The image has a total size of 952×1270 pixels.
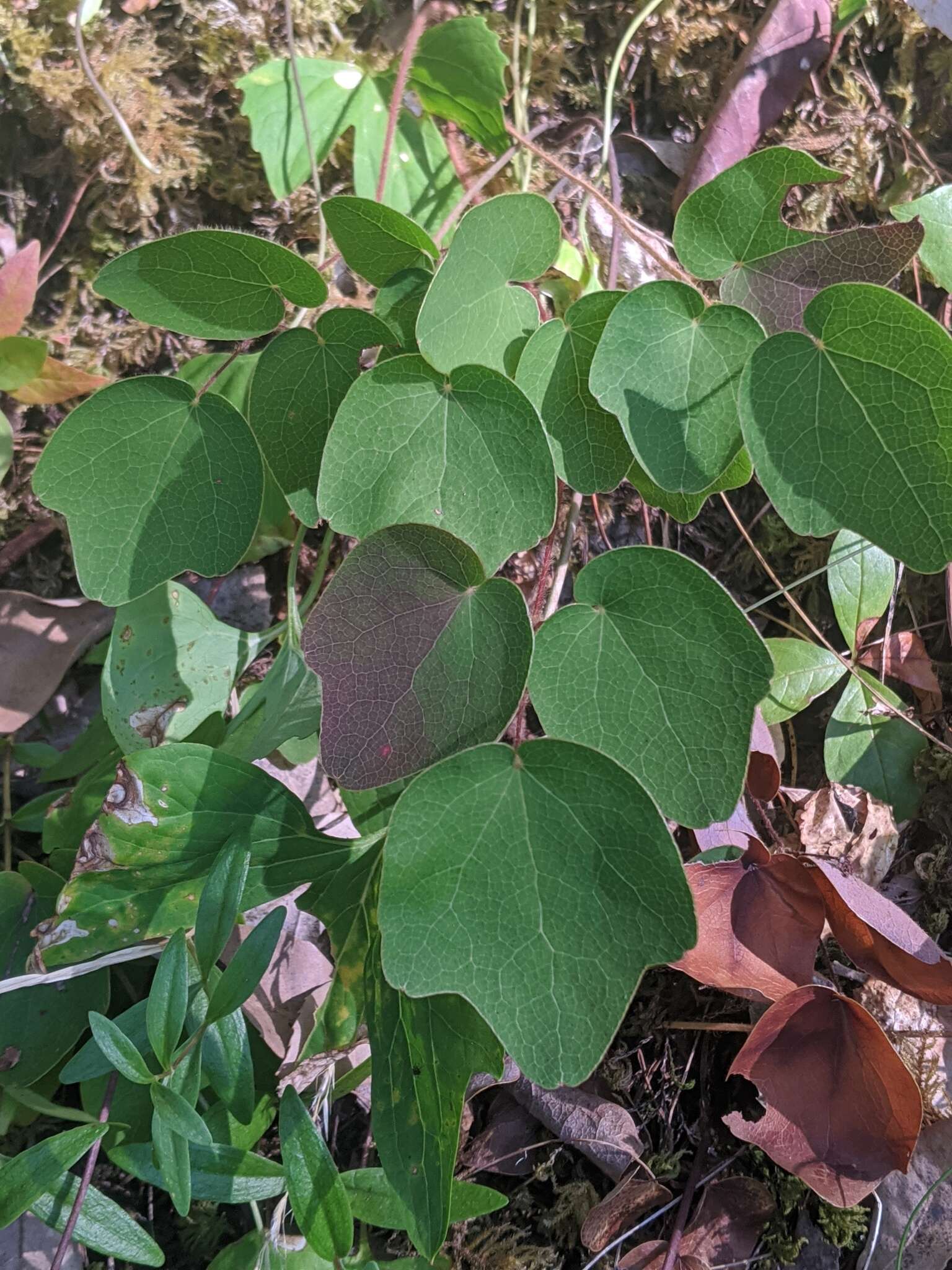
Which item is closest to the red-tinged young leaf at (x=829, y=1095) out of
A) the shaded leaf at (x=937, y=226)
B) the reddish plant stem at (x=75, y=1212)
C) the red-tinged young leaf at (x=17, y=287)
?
the reddish plant stem at (x=75, y=1212)

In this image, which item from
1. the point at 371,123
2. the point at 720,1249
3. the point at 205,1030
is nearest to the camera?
the point at 205,1030

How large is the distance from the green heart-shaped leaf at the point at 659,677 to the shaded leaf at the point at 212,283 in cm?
43

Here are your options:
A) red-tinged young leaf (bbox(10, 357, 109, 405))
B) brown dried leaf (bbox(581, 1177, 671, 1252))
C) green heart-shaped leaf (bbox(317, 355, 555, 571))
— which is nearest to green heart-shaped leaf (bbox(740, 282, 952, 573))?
green heart-shaped leaf (bbox(317, 355, 555, 571))

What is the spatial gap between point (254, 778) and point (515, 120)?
1047mm

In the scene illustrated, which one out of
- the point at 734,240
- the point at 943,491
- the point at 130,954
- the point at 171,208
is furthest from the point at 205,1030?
the point at 171,208

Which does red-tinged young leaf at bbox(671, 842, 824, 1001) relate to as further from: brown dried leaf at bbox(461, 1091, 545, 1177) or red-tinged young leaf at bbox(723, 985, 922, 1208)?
brown dried leaf at bbox(461, 1091, 545, 1177)

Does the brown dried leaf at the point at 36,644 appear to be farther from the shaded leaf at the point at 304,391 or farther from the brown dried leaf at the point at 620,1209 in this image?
the brown dried leaf at the point at 620,1209

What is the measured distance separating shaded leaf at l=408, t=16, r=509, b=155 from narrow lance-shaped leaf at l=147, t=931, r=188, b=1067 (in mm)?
1108

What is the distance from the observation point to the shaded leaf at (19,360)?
1101 millimetres

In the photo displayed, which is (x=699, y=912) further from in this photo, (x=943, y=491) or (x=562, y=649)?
(x=943, y=491)

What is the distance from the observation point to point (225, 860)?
0.78 metres

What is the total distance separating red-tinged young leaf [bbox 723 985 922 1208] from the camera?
847 millimetres

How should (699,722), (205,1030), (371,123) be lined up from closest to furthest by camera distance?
(699,722) → (205,1030) → (371,123)

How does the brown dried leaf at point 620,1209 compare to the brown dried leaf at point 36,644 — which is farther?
the brown dried leaf at point 36,644
